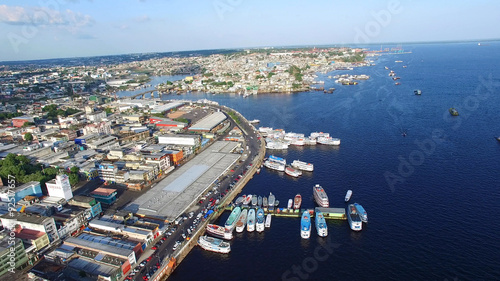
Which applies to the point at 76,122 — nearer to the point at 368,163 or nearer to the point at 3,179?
the point at 3,179

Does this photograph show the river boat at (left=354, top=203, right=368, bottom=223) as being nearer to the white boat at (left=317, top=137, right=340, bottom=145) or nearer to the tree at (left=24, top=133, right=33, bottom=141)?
the white boat at (left=317, top=137, right=340, bottom=145)

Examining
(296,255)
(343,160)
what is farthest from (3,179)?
(343,160)

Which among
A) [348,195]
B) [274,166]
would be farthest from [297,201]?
[274,166]

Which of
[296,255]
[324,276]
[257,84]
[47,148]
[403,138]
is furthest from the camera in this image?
[257,84]

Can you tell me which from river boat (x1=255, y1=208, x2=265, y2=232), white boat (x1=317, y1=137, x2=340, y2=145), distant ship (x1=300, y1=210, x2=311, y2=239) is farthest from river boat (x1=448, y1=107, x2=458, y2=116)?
river boat (x1=255, y1=208, x2=265, y2=232)

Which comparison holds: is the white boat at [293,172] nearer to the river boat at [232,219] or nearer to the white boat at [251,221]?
the white boat at [251,221]

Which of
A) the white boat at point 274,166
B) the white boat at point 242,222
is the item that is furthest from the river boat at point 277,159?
the white boat at point 242,222
